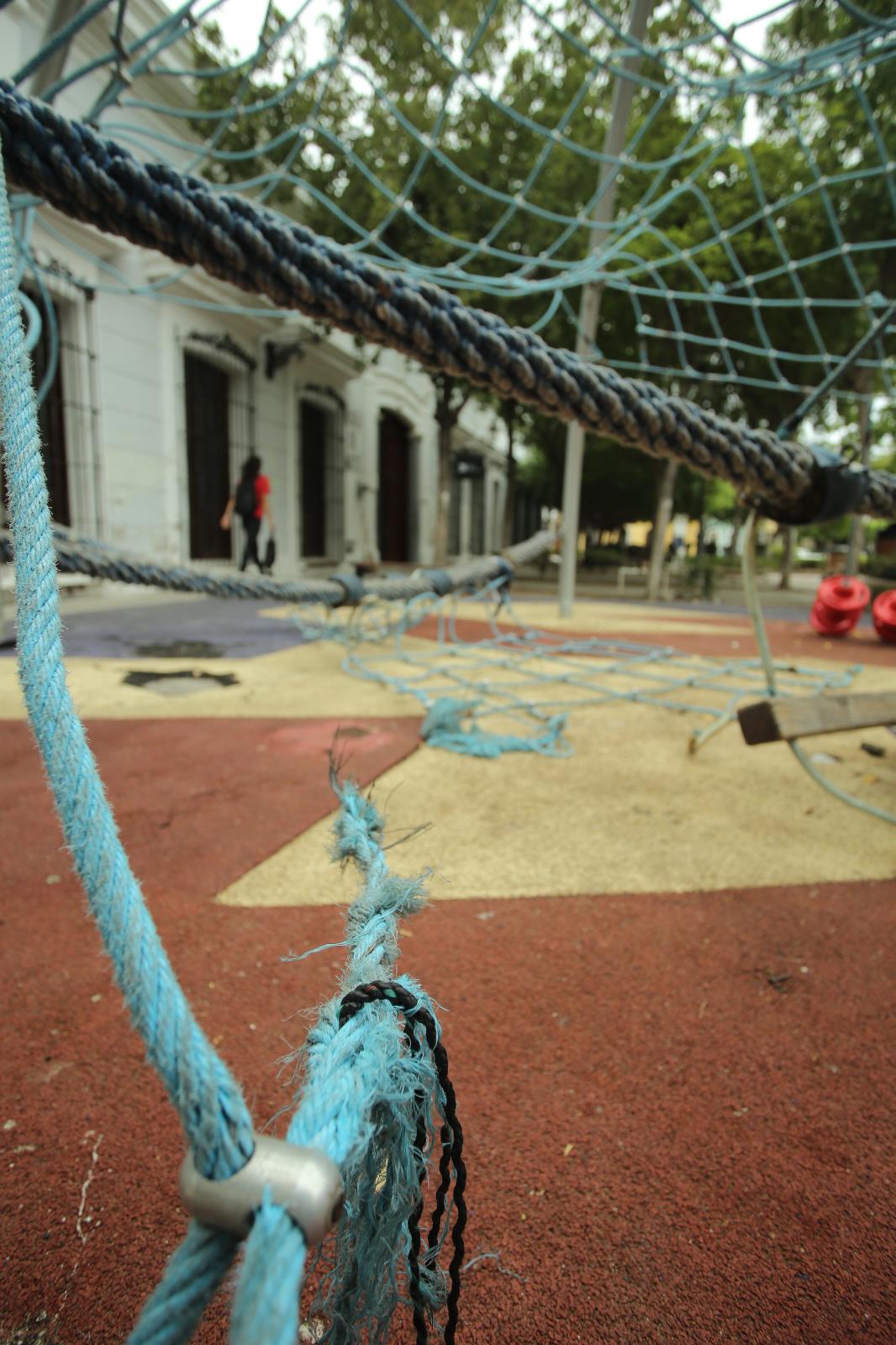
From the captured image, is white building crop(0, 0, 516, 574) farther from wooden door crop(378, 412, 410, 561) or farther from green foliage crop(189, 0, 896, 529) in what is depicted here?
green foliage crop(189, 0, 896, 529)

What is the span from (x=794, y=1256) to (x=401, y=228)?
1049cm

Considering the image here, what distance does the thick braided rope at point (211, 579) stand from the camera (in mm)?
2750

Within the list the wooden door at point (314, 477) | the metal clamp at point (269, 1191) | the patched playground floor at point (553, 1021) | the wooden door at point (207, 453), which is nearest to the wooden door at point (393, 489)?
the wooden door at point (314, 477)

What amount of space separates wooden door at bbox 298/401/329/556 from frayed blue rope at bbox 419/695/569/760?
967cm

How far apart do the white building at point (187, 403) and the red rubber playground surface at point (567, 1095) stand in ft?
10.2

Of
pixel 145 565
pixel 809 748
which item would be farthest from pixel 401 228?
pixel 809 748

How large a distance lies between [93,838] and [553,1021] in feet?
Answer: 3.10

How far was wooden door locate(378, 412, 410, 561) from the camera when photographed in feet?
47.5

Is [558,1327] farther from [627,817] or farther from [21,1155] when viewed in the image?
[627,817]

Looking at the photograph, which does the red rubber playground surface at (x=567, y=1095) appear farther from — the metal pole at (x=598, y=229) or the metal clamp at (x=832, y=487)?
the metal pole at (x=598, y=229)

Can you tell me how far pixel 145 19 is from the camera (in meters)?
6.66

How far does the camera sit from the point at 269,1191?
35 cm

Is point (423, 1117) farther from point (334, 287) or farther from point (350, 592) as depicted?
point (350, 592)

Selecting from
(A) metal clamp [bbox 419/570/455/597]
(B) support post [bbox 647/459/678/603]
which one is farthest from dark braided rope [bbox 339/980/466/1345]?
(B) support post [bbox 647/459/678/603]
